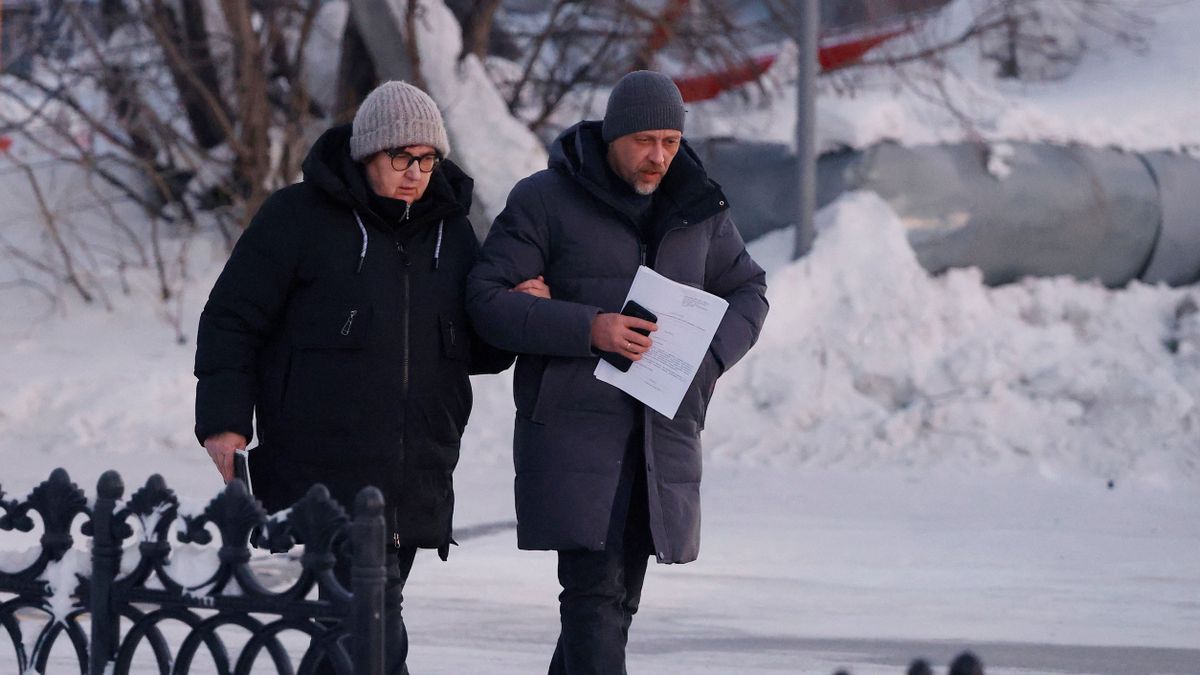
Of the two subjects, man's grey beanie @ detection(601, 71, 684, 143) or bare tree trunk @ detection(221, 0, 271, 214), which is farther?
bare tree trunk @ detection(221, 0, 271, 214)

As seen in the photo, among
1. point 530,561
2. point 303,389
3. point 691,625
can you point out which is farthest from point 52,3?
point 303,389

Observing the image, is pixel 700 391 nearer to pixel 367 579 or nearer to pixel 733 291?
pixel 733 291

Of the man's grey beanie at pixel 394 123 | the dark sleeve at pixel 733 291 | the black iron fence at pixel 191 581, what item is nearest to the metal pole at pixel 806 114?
the dark sleeve at pixel 733 291

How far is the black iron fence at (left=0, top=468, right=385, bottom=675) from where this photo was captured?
319 cm

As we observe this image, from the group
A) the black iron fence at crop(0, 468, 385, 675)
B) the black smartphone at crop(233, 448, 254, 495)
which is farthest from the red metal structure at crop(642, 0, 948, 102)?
the black iron fence at crop(0, 468, 385, 675)

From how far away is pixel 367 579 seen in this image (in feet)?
10.3

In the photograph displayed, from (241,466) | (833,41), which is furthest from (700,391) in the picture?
(833,41)

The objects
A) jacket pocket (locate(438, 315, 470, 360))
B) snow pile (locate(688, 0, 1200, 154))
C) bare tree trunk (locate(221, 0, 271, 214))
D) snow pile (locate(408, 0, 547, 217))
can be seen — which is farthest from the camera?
snow pile (locate(688, 0, 1200, 154))

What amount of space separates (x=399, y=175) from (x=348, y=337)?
0.40 meters

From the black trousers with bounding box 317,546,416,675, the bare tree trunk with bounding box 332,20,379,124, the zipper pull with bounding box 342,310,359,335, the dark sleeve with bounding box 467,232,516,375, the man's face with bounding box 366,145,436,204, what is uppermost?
the bare tree trunk with bounding box 332,20,379,124

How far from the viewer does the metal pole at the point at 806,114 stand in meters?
11.2

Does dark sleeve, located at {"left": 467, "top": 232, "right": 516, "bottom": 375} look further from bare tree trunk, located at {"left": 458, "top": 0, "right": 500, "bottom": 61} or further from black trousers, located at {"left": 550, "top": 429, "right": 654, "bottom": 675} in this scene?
bare tree trunk, located at {"left": 458, "top": 0, "right": 500, "bottom": 61}

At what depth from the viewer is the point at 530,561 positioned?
7.27 m

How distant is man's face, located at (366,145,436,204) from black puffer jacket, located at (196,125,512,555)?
0.04 m
